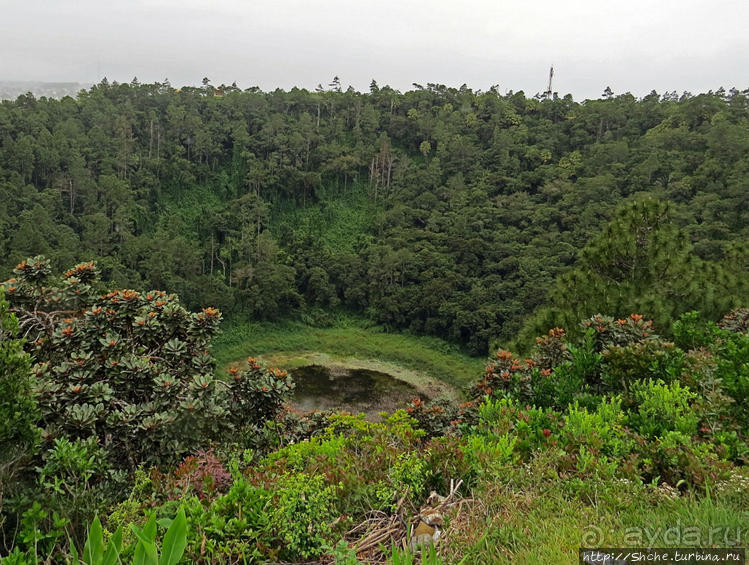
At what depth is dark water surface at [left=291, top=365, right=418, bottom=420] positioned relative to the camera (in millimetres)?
17484

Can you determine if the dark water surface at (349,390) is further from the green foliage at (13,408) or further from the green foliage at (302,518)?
the green foliage at (302,518)

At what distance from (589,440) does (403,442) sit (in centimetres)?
118

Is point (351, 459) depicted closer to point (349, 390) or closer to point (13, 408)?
point (13, 408)

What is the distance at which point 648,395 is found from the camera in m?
2.98

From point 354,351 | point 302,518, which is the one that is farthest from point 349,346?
Answer: point 302,518

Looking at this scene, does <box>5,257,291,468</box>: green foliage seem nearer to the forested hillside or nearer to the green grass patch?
the green grass patch

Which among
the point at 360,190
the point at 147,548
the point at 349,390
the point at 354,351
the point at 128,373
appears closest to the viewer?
the point at 147,548

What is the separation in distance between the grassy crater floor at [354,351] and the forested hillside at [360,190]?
115 centimetres

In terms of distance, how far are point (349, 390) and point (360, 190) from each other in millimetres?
21526

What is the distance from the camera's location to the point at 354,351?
23344mm

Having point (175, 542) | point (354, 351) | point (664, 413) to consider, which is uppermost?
point (175, 542)

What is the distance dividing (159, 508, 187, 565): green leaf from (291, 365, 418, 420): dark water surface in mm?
15440

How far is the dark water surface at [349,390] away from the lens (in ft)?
57.4

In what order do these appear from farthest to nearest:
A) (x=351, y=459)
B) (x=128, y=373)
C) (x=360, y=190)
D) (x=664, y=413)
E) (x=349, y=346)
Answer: (x=360, y=190)
(x=349, y=346)
(x=128, y=373)
(x=664, y=413)
(x=351, y=459)
